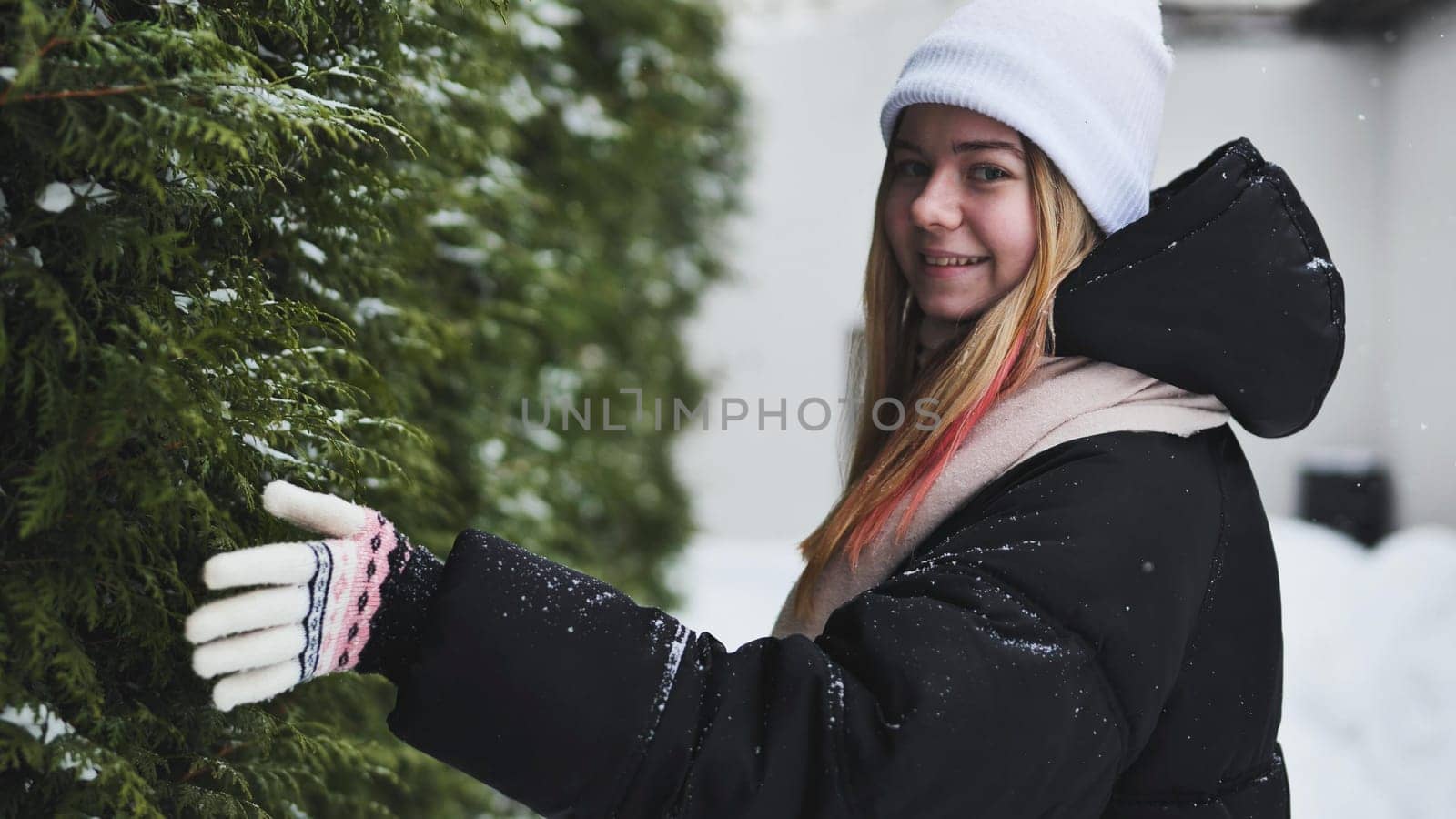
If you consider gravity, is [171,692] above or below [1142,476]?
below

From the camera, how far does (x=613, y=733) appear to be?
1.09 meters

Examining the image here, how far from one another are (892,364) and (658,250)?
4.69 m

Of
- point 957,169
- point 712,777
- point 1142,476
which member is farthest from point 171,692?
point 957,169

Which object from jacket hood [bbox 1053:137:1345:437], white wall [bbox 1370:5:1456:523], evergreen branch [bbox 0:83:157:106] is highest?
evergreen branch [bbox 0:83:157:106]

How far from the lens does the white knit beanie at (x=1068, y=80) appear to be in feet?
5.27

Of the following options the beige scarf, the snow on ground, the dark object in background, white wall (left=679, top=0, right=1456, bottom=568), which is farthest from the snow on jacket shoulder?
the dark object in background

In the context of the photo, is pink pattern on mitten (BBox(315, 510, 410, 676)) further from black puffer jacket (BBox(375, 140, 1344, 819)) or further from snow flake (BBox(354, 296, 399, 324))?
snow flake (BBox(354, 296, 399, 324))

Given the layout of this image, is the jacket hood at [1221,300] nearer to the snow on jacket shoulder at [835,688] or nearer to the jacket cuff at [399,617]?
the snow on jacket shoulder at [835,688]

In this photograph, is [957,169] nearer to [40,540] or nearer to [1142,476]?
[1142,476]

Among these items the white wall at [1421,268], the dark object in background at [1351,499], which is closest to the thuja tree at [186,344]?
the white wall at [1421,268]

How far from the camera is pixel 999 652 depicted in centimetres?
115

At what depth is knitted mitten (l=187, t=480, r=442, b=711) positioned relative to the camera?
0.96 meters

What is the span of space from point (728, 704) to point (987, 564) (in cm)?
33

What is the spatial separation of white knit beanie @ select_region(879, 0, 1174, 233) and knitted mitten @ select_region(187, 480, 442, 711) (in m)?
1.04
